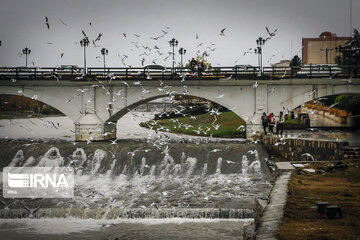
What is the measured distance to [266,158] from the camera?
117 ft

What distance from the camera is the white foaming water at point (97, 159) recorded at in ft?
117

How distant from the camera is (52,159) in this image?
37.7 m

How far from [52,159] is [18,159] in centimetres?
259

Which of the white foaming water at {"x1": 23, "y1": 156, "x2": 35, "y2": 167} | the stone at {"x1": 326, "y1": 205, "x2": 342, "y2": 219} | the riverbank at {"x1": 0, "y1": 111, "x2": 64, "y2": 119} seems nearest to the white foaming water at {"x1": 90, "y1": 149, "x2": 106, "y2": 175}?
the white foaming water at {"x1": 23, "y1": 156, "x2": 35, "y2": 167}

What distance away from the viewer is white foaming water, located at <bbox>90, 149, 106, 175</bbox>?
1406 inches

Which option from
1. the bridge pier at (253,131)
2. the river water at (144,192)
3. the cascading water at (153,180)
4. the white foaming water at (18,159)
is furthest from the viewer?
the bridge pier at (253,131)

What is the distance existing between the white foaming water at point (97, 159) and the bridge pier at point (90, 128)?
8.10 m

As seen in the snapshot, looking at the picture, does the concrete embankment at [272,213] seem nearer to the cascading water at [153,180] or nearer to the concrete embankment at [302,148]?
the cascading water at [153,180]

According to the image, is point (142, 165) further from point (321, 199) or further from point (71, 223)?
point (321, 199)

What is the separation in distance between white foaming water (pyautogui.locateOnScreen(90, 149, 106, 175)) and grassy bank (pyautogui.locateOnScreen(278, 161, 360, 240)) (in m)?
20.5

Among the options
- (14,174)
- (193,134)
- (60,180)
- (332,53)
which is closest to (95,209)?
(60,180)

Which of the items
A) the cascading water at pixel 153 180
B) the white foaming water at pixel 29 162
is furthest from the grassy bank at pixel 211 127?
the white foaming water at pixel 29 162

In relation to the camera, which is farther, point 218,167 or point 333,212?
point 218,167

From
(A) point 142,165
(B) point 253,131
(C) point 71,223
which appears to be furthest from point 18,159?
(B) point 253,131
